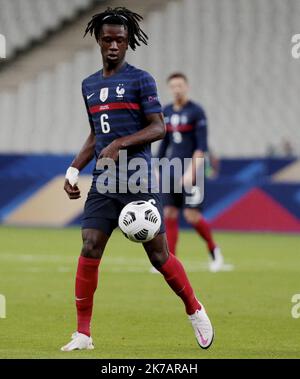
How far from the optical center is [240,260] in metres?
16.5

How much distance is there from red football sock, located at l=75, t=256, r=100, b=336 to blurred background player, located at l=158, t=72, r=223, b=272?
6.22 metres

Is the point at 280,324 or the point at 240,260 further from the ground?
the point at 240,260

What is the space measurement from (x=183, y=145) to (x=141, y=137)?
6.77 metres

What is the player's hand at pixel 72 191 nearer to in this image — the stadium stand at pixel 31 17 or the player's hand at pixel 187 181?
the player's hand at pixel 187 181

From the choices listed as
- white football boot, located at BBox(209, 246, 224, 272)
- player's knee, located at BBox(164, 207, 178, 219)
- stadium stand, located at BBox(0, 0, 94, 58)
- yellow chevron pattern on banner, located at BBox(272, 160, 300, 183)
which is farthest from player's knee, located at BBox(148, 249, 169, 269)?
stadium stand, located at BBox(0, 0, 94, 58)

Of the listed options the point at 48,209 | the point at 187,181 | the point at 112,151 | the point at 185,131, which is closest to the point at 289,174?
the point at 48,209

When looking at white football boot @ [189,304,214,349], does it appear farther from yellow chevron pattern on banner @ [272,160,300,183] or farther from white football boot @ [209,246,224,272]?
yellow chevron pattern on banner @ [272,160,300,183]

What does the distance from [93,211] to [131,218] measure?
0.30 m

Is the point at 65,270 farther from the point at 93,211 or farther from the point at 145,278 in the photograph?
the point at 93,211

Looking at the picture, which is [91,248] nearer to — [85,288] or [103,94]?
[85,288]

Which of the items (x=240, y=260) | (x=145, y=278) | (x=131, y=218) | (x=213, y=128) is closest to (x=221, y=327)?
(x=131, y=218)

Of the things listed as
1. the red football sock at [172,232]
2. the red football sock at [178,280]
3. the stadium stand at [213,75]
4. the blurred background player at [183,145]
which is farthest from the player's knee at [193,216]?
the stadium stand at [213,75]

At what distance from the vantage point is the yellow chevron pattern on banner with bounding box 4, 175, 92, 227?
925 inches

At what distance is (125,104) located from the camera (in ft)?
26.8
